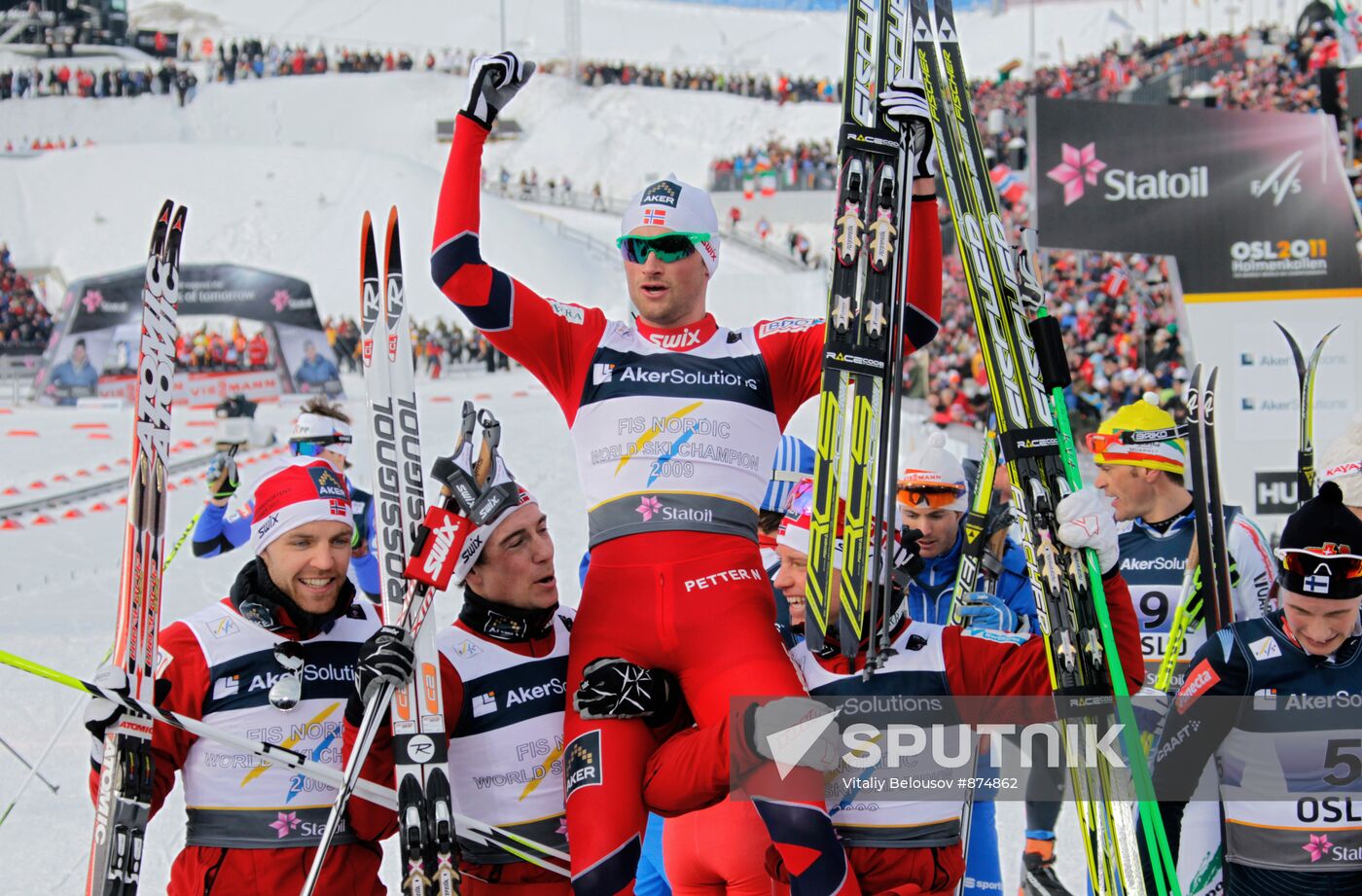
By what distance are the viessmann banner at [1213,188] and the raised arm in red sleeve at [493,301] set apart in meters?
5.28

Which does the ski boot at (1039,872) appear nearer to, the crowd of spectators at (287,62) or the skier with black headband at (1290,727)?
the skier with black headband at (1290,727)

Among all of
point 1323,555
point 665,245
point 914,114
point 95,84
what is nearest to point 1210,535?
point 1323,555

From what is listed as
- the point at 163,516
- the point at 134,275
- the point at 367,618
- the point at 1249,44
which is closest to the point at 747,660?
the point at 367,618

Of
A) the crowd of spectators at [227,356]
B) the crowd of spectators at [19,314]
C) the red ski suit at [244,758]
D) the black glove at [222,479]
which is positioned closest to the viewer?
the red ski suit at [244,758]

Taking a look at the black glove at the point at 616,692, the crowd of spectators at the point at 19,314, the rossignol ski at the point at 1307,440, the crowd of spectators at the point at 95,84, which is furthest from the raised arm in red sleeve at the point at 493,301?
the crowd of spectators at the point at 95,84

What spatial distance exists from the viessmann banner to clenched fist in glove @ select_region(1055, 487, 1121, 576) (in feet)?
17.6

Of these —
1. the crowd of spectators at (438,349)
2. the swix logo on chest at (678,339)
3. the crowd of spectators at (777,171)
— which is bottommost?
the crowd of spectators at (438,349)

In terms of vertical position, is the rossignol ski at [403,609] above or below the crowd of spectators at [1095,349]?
above

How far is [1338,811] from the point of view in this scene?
339 cm

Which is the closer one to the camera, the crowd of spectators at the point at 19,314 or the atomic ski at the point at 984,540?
the atomic ski at the point at 984,540

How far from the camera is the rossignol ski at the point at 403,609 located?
3.20 metres

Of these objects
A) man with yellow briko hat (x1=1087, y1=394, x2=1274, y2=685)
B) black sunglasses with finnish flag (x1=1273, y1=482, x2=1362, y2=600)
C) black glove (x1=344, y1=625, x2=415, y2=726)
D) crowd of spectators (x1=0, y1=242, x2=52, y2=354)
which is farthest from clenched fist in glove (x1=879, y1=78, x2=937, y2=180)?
crowd of spectators (x1=0, y1=242, x2=52, y2=354)

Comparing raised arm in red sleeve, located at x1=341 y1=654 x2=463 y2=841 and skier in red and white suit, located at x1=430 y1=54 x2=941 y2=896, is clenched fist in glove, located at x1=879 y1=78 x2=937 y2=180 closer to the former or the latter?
skier in red and white suit, located at x1=430 y1=54 x2=941 y2=896

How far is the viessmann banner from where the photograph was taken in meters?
8.21
